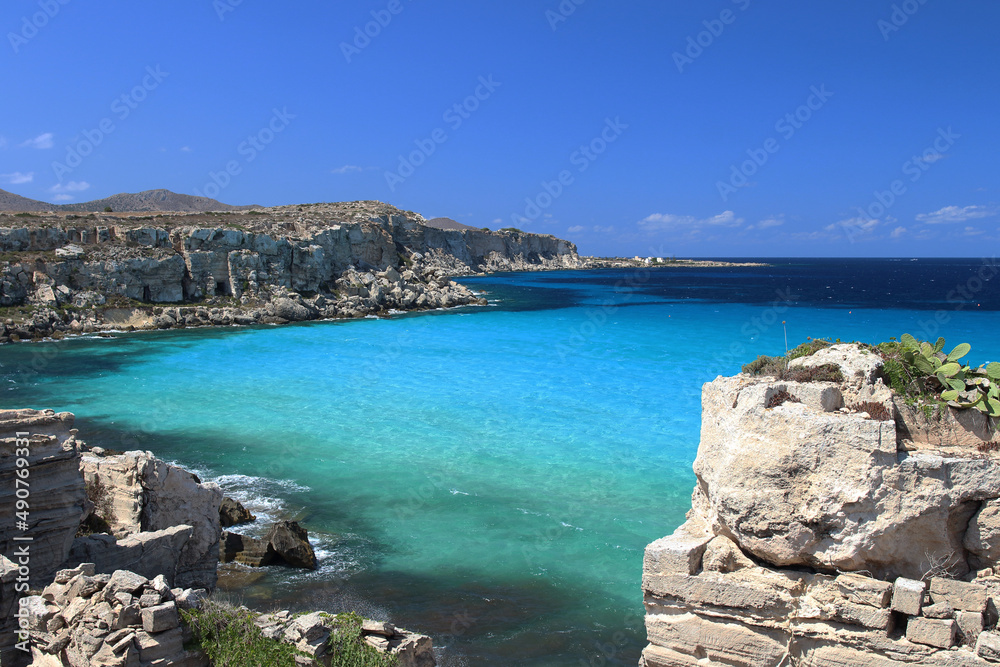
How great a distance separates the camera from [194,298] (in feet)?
186

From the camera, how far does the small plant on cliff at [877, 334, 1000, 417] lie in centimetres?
682

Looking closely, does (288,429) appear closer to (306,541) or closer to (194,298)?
(306,541)

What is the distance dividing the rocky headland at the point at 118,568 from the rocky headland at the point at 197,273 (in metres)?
40.6

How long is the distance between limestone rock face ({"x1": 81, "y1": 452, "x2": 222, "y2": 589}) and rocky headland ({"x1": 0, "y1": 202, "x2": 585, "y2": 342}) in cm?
4015

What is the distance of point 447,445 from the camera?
22.0 metres

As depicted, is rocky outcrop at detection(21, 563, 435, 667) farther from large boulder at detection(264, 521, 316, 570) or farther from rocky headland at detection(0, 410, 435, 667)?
large boulder at detection(264, 521, 316, 570)

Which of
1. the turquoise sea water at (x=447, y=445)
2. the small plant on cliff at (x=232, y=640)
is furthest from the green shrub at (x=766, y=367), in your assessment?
the small plant on cliff at (x=232, y=640)

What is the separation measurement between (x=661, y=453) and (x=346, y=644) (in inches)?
601

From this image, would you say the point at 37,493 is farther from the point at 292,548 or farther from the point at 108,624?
the point at 292,548

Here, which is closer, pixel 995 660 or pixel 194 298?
pixel 995 660

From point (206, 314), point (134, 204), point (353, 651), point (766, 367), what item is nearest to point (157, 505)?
point (353, 651)

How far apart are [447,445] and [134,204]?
13643 centimetres

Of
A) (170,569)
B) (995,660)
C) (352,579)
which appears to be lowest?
(352,579)

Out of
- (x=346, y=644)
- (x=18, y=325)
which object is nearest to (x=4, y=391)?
(x=18, y=325)
